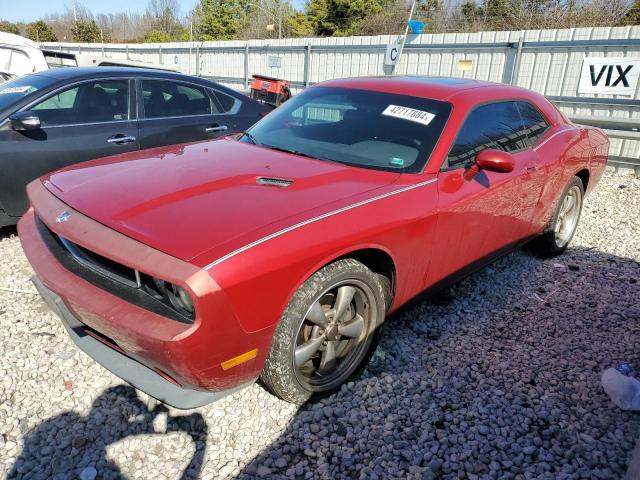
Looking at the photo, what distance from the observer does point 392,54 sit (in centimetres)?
1133

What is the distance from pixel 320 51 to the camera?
1320 cm

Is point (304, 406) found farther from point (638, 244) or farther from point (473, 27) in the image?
point (473, 27)

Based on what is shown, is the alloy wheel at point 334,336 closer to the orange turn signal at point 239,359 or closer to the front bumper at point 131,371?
the orange turn signal at point 239,359

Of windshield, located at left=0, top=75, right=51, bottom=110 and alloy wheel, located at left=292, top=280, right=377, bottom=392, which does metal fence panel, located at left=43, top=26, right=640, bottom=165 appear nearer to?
alloy wheel, located at left=292, top=280, right=377, bottom=392

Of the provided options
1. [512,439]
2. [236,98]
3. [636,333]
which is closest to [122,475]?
[512,439]

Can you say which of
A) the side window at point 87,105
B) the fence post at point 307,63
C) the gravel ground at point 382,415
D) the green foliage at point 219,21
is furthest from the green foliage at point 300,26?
the gravel ground at point 382,415

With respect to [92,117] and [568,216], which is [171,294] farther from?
[568,216]

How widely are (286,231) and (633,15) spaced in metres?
23.7

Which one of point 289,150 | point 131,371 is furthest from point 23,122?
point 131,371

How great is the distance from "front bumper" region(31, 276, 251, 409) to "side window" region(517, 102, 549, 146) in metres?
3.07

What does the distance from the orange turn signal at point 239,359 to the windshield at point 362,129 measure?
4.40 ft

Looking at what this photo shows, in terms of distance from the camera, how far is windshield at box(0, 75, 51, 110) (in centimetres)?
414

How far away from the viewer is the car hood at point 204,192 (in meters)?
2.03

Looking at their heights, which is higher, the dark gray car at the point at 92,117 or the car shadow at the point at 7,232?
the dark gray car at the point at 92,117
